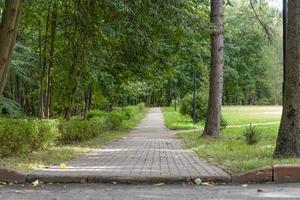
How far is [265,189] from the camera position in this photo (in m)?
7.84

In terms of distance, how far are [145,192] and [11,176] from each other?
2525mm

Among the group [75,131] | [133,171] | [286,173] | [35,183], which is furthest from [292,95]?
[75,131]

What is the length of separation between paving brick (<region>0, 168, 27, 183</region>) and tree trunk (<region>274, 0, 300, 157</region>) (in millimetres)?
5246

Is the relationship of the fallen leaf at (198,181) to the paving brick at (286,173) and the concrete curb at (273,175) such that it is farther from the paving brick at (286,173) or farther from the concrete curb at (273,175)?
the paving brick at (286,173)

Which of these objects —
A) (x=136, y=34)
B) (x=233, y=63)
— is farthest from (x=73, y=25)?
(x=233, y=63)

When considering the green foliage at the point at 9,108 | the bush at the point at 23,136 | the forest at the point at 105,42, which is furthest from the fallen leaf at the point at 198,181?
the green foliage at the point at 9,108

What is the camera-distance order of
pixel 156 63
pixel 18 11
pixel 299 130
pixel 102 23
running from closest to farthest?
pixel 299 130 < pixel 18 11 < pixel 102 23 < pixel 156 63

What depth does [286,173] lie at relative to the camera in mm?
8555

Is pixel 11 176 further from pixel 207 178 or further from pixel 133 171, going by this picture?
pixel 207 178

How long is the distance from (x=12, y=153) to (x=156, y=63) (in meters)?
16.9

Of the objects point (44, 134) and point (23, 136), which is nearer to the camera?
point (23, 136)

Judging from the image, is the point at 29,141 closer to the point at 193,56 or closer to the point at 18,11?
the point at 18,11

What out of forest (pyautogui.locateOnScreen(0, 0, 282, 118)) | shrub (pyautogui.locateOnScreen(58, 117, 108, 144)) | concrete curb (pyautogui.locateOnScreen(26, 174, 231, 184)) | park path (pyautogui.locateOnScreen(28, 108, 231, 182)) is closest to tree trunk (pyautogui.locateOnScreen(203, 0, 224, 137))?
forest (pyautogui.locateOnScreen(0, 0, 282, 118))

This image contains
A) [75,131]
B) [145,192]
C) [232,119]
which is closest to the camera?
[145,192]
